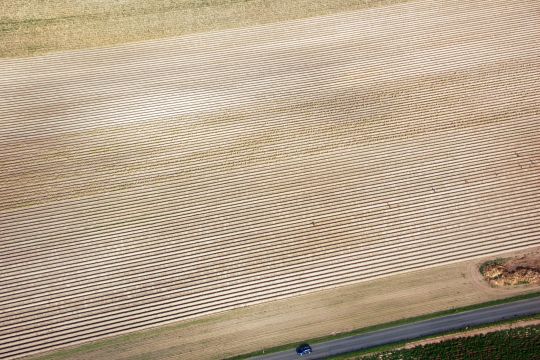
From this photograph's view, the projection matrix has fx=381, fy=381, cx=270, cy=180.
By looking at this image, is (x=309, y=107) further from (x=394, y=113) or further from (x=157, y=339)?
(x=157, y=339)

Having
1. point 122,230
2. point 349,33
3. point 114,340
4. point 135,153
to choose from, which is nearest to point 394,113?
point 349,33

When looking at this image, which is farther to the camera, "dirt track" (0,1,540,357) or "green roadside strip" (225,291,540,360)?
"dirt track" (0,1,540,357)

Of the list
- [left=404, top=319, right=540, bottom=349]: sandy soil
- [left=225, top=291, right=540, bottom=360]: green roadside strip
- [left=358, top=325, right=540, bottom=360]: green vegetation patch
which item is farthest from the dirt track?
[left=358, top=325, right=540, bottom=360]: green vegetation patch

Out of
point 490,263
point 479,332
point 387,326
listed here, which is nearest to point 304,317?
point 387,326

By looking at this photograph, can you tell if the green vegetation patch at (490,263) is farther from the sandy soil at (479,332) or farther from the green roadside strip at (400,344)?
the sandy soil at (479,332)

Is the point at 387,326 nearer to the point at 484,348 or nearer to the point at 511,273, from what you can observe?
the point at 484,348

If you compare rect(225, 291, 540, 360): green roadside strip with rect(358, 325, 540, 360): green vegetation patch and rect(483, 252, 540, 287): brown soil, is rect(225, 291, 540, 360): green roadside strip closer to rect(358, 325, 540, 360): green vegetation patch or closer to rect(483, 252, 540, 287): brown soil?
rect(358, 325, 540, 360): green vegetation patch
